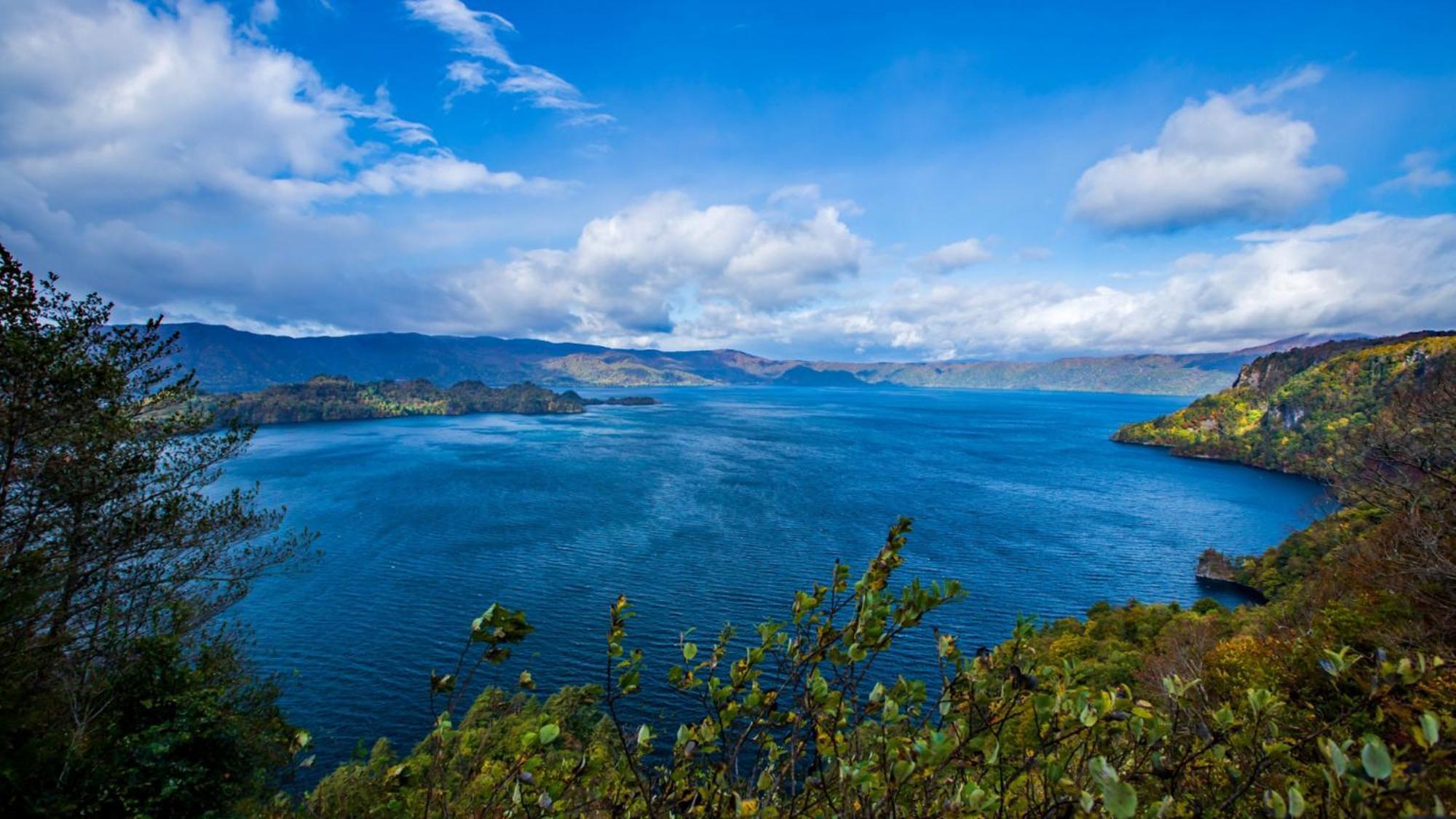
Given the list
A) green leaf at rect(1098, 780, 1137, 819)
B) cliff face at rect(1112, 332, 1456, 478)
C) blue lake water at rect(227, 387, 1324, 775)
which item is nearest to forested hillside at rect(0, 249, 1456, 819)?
green leaf at rect(1098, 780, 1137, 819)

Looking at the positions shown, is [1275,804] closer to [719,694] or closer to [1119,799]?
[1119,799]

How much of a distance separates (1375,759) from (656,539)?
49.5 m

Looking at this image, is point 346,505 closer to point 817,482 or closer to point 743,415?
point 817,482

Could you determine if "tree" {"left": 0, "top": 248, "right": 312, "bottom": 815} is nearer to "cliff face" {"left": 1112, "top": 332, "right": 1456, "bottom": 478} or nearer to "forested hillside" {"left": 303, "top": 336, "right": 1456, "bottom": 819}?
"forested hillside" {"left": 303, "top": 336, "right": 1456, "bottom": 819}

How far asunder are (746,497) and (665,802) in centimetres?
6188

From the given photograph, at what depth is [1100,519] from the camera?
61781mm

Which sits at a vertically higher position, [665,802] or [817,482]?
[665,802]

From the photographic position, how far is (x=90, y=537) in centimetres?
1320

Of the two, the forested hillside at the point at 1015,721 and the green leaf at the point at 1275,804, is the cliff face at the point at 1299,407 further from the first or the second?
the green leaf at the point at 1275,804

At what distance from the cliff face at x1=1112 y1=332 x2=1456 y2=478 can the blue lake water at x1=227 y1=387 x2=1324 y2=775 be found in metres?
10.0

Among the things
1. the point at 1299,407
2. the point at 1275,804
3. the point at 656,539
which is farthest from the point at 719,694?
the point at 1299,407

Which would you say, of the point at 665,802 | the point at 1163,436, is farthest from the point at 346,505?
the point at 1163,436

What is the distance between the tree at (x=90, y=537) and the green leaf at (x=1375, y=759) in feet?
40.7

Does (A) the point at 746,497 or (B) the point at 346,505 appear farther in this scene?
(A) the point at 746,497
